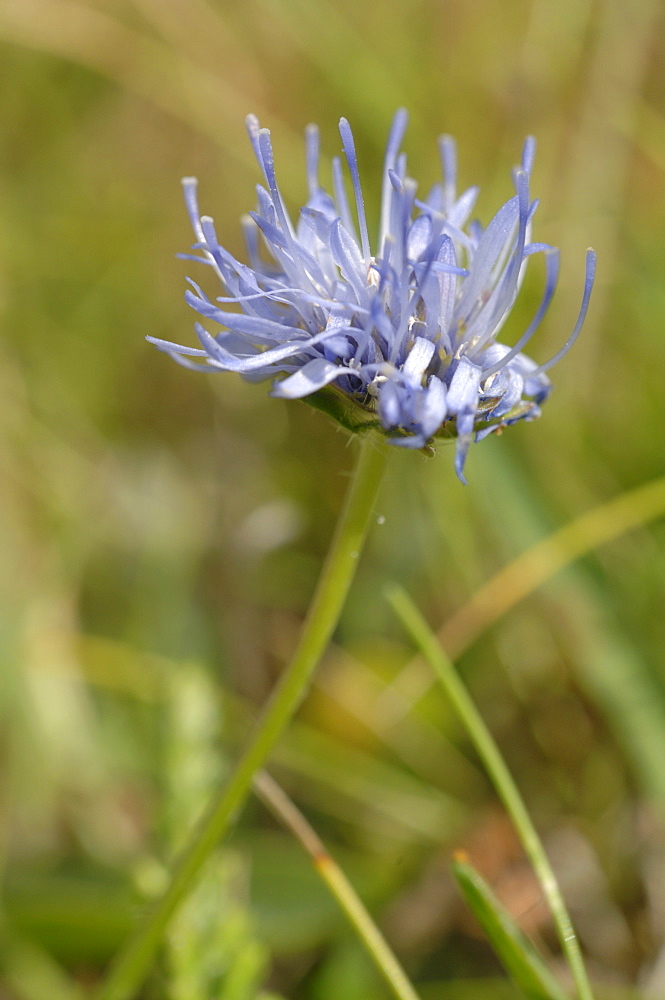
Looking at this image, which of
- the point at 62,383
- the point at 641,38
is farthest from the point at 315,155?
the point at 641,38

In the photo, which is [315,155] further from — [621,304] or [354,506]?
[621,304]

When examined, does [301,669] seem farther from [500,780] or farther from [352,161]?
[352,161]

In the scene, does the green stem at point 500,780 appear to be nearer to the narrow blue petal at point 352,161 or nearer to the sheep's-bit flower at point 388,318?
the sheep's-bit flower at point 388,318

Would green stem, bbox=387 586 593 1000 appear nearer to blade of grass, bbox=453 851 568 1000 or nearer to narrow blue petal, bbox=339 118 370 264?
blade of grass, bbox=453 851 568 1000

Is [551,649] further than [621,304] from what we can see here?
No

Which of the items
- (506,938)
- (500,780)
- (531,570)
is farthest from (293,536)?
(506,938)
